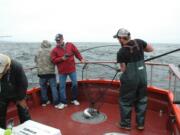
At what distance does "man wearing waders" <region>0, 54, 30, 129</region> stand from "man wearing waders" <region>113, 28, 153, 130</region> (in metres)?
1.45

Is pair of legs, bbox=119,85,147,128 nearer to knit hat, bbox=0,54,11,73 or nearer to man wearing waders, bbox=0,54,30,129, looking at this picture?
man wearing waders, bbox=0,54,30,129

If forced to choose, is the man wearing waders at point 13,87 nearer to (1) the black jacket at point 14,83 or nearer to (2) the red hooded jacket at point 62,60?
(1) the black jacket at point 14,83

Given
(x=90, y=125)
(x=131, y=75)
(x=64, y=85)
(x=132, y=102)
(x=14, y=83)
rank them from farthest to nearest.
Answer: (x=64, y=85) < (x=90, y=125) < (x=132, y=102) < (x=131, y=75) < (x=14, y=83)

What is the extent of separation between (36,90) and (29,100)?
27 cm

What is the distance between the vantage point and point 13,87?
4012mm

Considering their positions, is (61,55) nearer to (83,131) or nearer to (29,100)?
(29,100)

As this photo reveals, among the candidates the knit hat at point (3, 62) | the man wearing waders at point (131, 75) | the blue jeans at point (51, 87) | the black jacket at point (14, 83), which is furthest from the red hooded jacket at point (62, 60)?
the knit hat at point (3, 62)

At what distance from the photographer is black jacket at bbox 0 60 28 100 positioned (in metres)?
3.85

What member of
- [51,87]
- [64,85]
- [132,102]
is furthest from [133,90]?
[51,87]

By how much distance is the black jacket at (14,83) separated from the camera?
3.85 metres

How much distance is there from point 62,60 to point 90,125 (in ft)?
4.81

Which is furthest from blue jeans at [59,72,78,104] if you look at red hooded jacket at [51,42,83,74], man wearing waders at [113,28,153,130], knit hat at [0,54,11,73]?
knit hat at [0,54,11,73]

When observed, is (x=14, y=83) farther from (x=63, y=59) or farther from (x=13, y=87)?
(x=63, y=59)

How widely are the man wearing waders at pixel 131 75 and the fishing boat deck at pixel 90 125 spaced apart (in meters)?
0.22
